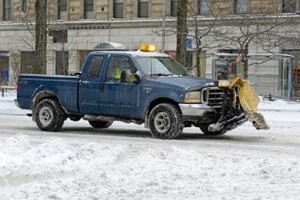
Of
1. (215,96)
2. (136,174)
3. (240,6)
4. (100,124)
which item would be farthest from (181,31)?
(136,174)

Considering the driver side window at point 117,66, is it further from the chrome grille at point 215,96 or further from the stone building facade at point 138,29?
the stone building facade at point 138,29

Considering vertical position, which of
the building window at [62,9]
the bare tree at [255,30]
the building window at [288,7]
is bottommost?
the bare tree at [255,30]

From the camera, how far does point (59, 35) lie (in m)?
45.3

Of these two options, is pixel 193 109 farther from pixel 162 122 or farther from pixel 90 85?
pixel 90 85

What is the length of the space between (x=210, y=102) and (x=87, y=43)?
31.2m

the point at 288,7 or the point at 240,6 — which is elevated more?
the point at 240,6

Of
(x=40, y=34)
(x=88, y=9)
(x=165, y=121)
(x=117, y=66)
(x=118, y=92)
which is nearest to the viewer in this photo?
(x=165, y=121)

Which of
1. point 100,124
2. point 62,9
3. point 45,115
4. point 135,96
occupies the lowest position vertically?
point 100,124

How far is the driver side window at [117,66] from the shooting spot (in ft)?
45.9

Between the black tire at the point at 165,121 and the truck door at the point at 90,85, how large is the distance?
5.33 ft

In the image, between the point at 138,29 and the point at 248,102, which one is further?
the point at 138,29

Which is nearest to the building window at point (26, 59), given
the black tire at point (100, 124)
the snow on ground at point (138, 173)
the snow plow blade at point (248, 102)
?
the black tire at point (100, 124)

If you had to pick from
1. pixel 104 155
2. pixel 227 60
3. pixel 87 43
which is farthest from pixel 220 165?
pixel 87 43

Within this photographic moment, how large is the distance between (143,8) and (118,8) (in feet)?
6.59
